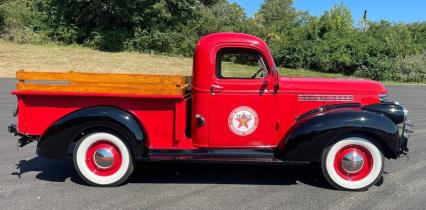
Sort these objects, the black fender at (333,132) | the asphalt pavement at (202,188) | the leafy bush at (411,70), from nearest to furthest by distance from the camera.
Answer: the asphalt pavement at (202,188)
the black fender at (333,132)
the leafy bush at (411,70)

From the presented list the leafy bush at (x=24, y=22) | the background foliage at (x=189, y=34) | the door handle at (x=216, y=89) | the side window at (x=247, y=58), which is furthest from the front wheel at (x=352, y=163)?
the leafy bush at (x=24, y=22)

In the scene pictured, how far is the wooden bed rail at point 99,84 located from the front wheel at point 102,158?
57 centimetres

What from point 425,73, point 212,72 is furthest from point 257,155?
point 425,73

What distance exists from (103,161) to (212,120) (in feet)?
4.55

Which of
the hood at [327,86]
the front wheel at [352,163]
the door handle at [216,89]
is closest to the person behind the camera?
the front wheel at [352,163]

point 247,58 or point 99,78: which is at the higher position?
point 247,58

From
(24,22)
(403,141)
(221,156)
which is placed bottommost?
(221,156)

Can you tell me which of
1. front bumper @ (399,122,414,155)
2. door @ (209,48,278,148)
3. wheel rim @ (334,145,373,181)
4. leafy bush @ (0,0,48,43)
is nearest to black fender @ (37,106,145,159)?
door @ (209,48,278,148)

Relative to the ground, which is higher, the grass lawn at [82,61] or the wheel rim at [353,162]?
the grass lawn at [82,61]

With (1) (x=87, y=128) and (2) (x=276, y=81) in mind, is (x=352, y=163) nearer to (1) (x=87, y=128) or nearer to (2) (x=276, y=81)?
(2) (x=276, y=81)

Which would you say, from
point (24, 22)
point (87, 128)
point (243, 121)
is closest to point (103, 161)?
point (87, 128)

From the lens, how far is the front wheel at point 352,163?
217 inches

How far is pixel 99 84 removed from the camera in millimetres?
5480

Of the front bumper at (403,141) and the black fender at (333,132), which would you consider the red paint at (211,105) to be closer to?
the black fender at (333,132)
